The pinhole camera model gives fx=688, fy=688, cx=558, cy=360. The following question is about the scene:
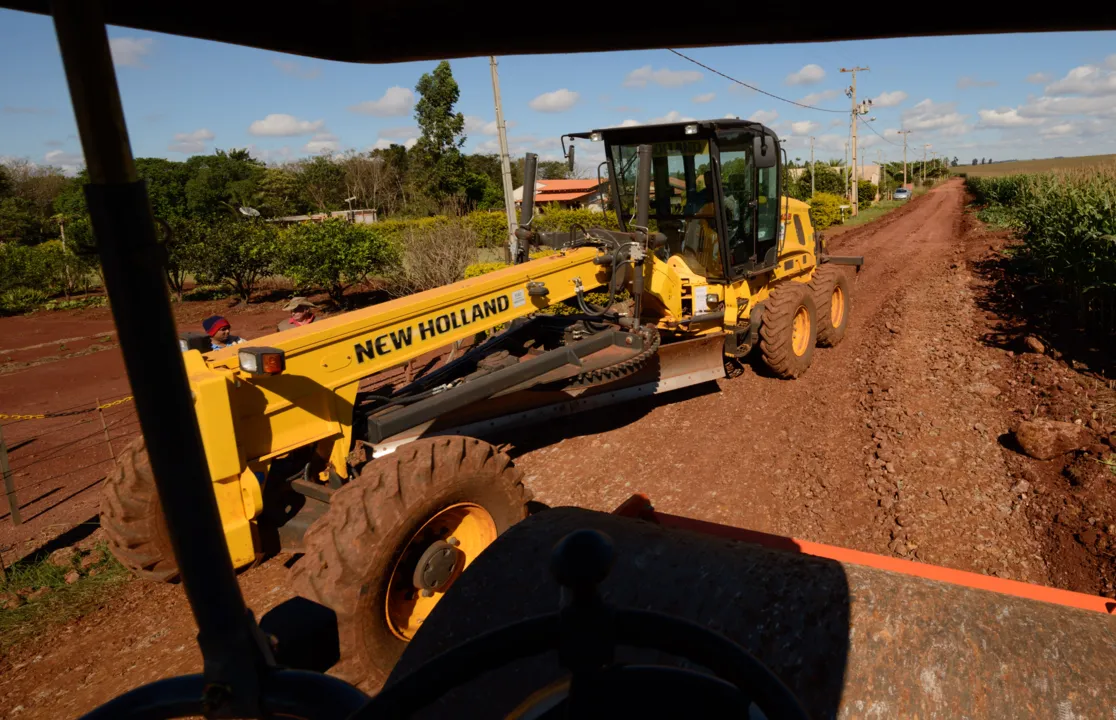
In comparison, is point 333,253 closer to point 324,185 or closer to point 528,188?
point 528,188

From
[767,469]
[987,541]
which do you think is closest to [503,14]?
[987,541]

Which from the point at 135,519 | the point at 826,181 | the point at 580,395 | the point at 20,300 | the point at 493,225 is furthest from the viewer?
the point at 826,181

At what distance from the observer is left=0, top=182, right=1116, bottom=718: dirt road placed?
164 inches

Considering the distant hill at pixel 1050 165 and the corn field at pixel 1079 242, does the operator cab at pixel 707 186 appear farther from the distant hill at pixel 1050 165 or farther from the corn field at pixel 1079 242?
the distant hill at pixel 1050 165

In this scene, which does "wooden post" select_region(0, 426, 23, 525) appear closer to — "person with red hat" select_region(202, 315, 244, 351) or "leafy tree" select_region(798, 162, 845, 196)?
"person with red hat" select_region(202, 315, 244, 351)

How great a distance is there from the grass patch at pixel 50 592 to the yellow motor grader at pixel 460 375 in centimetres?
85

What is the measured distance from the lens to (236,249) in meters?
18.4

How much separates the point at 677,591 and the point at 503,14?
114 centimetres

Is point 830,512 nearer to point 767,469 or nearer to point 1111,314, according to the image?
point 767,469

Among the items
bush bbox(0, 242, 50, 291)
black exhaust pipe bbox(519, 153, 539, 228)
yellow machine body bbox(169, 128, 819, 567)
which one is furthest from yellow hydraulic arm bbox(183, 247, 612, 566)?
bush bbox(0, 242, 50, 291)

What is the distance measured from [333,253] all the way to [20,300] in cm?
1341

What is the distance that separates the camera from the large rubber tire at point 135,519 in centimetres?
412

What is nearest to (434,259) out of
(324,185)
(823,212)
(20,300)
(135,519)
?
(135,519)

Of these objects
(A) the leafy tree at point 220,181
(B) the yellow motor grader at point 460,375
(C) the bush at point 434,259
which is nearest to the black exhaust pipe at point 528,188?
(B) the yellow motor grader at point 460,375
